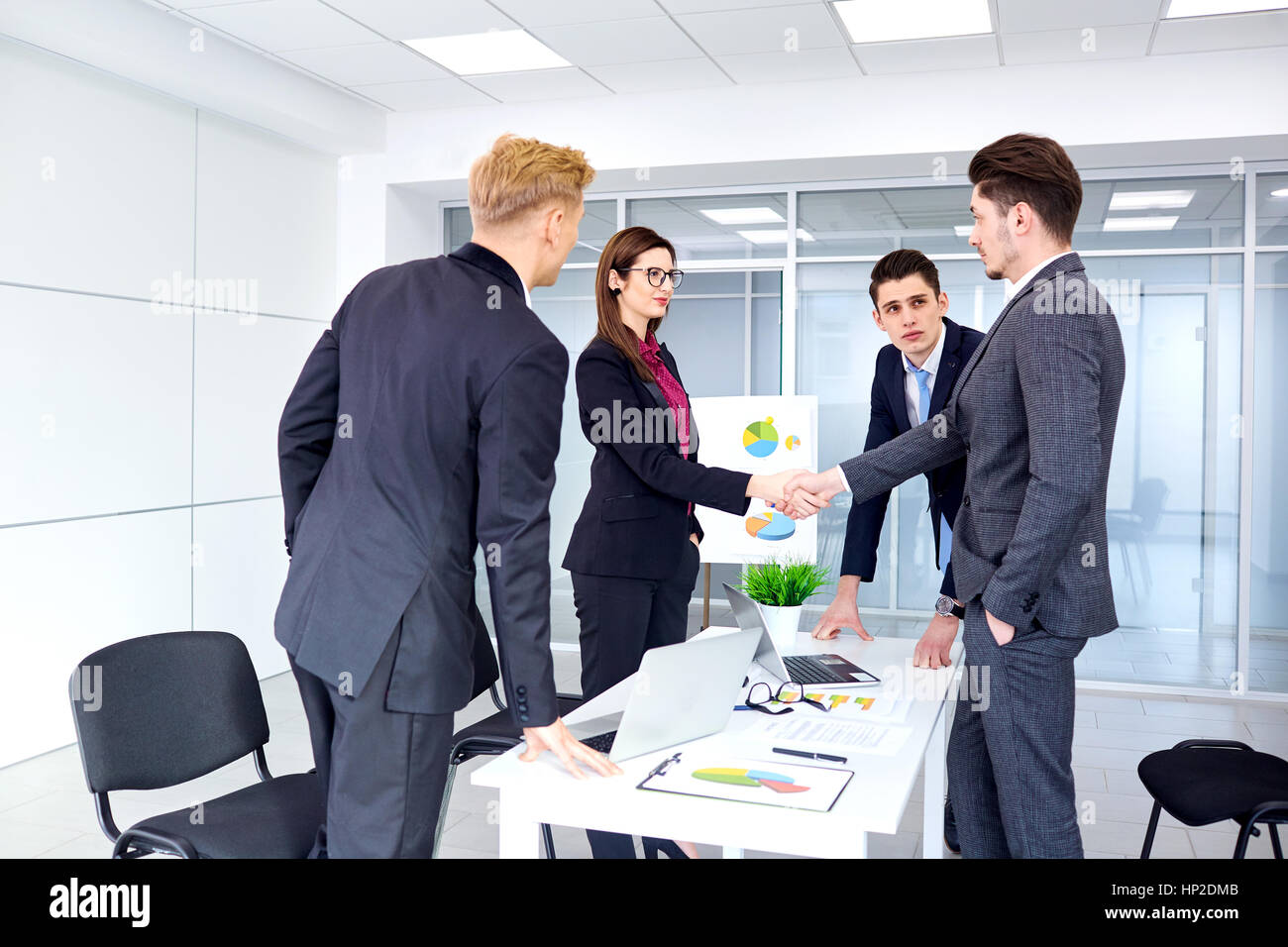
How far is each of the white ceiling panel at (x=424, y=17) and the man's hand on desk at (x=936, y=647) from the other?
3.36 meters

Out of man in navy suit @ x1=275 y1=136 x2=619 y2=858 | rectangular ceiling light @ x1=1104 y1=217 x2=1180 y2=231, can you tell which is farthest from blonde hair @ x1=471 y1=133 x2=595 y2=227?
rectangular ceiling light @ x1=1104 y1=217 x2=1180 y2=231

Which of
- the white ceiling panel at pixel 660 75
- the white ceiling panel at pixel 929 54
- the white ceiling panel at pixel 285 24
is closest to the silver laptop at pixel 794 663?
the white ceiling panel at pixel 929 54

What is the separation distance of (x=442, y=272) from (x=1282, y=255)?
517 centimetres

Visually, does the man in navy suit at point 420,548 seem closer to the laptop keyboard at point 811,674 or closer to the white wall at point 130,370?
the laptop keyboard at point 811,674

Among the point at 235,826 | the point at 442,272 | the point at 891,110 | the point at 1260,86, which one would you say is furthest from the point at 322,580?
the point at 1260,86

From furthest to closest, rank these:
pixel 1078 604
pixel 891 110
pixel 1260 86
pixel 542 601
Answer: pixel 891 110 < pixel 1260 86 < pixel 1078 604 < pixel 542 601

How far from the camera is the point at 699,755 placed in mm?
1733

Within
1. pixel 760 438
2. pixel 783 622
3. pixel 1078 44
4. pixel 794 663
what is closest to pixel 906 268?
pixel 783 622

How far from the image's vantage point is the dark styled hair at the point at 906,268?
3053mm

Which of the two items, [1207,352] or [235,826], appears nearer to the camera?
[235,826]

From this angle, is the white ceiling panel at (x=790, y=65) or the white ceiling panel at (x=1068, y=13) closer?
the white ceiling panel at (x=1068, y=13)

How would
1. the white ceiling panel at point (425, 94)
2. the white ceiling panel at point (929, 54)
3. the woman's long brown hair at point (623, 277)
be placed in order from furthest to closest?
the white ceiling panel at point (425, 94) → the white ceiling panel at point (929, 54) → the woman's long brown hair at point (623, 277)

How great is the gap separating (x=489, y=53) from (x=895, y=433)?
10.2ft

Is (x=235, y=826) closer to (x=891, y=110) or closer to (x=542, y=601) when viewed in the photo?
(x=542, y=601)
